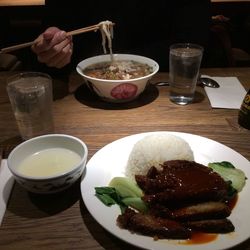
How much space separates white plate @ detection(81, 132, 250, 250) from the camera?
2.69ft

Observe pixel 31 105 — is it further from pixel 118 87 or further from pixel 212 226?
pixel 212 226

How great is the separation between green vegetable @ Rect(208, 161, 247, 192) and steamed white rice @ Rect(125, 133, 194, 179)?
4.3 inches

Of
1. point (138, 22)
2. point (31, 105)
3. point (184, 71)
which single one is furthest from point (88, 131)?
point (138, 22)

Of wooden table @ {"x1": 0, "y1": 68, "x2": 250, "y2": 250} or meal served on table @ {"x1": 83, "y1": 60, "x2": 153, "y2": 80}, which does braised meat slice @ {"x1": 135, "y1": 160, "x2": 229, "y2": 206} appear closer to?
wooden table @ {"x1": 0, "y1": 68, "x2": 250, "y2": 250}

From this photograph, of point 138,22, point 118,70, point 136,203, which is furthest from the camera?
point 138,22

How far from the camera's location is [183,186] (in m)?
0.92

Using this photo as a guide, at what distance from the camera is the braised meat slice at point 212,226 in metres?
0.86

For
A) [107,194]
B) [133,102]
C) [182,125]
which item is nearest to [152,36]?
[133,102]

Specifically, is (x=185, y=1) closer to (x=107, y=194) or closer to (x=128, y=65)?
(x=128, y=65)

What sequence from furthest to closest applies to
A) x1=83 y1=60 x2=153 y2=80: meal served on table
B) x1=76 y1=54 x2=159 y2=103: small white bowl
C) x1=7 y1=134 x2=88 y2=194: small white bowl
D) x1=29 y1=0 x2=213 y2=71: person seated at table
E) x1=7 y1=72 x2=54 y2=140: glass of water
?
x1=29 y1=0 x2=213 y2=71: person seated at table → x1=83 y1=60 x2=153 y2=80: meal served on table → x1=76 y1=54 x2=159 y2=103: small white bowl → x1=7 y1=72 x2=54 y2=140: glass of water → x1=7 y1=134 x2=88 y2=194: small white bowl

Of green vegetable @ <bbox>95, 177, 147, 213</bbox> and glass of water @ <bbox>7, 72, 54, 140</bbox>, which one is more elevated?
glass of water @ <bbox>7, 72, 54, 140</bbox>

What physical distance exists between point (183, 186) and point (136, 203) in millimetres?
161

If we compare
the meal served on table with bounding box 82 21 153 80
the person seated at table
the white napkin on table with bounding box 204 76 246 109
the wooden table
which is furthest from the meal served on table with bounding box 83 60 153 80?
the person seated at table

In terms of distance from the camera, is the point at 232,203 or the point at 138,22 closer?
the point at 232,203
